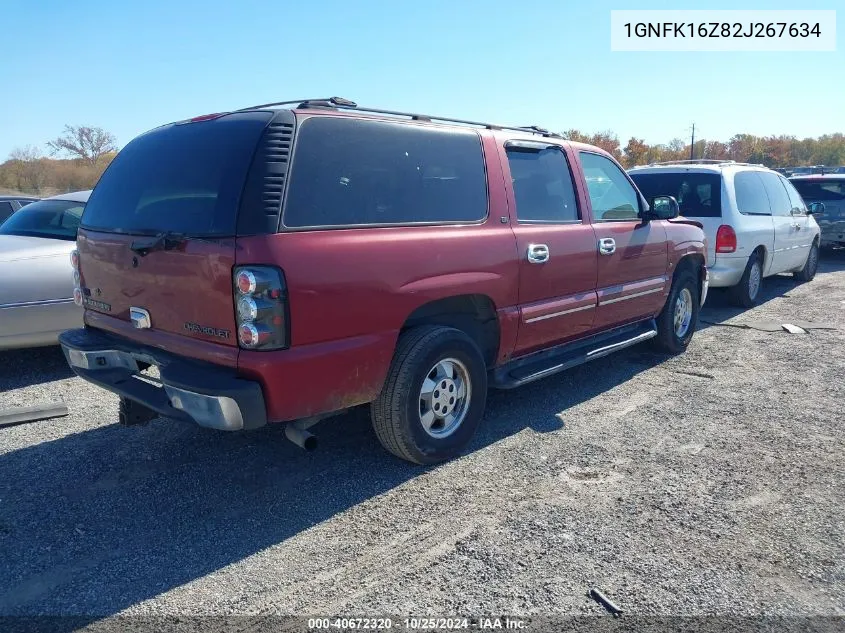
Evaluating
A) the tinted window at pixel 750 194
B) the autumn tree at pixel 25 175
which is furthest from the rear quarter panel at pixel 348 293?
the autumn tree at pixel 25 175

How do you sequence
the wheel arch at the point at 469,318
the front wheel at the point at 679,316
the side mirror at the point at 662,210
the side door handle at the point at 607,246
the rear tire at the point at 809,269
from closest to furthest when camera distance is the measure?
the wheel arch at the point at 469,318 → the side door handle at the point at 607,246 → the side mirror at the point at 662,210 → the front wheel at the point at 679,316 → the rear tire at the point at 809,269

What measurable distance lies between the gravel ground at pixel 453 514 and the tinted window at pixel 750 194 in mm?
3786

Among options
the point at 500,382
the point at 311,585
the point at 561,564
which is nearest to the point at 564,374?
the point at 500,382

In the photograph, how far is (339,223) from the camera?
11.0ft

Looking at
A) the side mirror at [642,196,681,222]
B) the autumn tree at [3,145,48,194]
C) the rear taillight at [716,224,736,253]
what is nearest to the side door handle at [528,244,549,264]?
the side mirror at [642,196,681,222]

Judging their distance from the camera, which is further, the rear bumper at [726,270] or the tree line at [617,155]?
the tree line at [617,155]

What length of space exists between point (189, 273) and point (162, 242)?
24cm

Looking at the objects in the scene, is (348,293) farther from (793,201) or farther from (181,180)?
(793,201)

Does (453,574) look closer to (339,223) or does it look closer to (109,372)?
(339,223)

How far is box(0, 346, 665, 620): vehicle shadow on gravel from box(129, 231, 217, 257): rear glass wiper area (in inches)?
52.1

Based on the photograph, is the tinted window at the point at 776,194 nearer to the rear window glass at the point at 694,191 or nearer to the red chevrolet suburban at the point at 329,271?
the rear window glass at the point at 694,191

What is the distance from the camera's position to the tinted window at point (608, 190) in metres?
5.23

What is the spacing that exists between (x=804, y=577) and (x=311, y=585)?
2.11 m

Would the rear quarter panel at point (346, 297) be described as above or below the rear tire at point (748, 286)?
above
